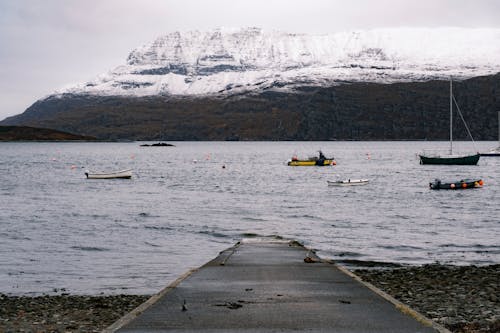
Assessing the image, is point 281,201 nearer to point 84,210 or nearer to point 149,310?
point 84,210

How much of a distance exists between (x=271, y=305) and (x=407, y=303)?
5.92 metres

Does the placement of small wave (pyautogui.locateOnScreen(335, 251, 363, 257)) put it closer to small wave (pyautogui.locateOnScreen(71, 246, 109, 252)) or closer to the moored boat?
small wave (pyautogui.locateOnScreen(71, 246, 109, 252))

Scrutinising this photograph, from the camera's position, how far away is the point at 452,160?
134125mm

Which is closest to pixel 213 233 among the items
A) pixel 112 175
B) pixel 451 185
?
pixel 451 185

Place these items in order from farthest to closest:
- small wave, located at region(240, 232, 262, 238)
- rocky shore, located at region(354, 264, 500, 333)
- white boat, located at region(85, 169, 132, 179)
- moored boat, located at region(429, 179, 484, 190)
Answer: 1. white boat, located at region(85, 169, 132, 179)
2. moored boat, located at region(429, 179, 484, 190)
3. small wave, located at region(240, 232, 262, 238)
4. rocky shore, located at region(354, 264, 500, 333)

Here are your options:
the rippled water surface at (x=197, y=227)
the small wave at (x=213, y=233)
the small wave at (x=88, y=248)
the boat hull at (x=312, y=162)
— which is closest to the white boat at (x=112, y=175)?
the rippled water surface at (x=197, y=227)

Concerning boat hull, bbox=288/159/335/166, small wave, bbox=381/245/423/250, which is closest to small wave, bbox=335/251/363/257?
small wave, bbox=381/245/423/250

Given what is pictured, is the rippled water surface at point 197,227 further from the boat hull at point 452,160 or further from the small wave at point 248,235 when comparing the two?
the boat hull at point 452,160

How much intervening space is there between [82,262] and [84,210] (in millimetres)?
30100

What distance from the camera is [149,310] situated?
15273mm

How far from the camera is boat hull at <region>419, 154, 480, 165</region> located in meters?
134

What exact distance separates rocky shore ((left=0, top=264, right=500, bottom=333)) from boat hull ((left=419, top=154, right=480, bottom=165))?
11056cm

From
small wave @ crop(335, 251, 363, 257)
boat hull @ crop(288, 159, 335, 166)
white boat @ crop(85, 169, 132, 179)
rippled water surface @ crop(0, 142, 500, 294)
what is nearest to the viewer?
rippled water surface @ crop(0, 142, 500, 294)

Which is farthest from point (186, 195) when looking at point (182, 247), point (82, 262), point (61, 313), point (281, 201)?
point (61, 313)
